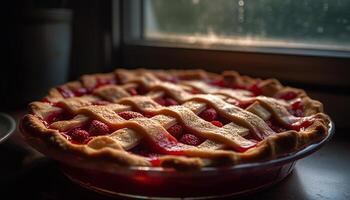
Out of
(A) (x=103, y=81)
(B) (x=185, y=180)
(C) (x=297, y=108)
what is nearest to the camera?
(B) (x=185, y=180)

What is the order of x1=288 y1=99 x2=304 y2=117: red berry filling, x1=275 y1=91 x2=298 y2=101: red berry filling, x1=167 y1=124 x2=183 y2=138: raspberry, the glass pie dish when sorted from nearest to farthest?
the glass pie dish, x1=167 y1=124 x2=183 y2=138: raspberry, x1=288 y1=99 x2=304 y2=117: red berry filling, x1=275 y1=91 x2=298 y2=101: red berry filling

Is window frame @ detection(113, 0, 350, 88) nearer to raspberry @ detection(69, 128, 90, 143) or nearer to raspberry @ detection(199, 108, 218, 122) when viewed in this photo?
raspberry @ detection(199, 108, 218, 122)

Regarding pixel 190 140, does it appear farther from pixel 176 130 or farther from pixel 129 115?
pixel 129 115

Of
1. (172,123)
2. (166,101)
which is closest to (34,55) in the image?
(166,101)

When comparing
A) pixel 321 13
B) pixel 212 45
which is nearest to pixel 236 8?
pixel 212 45

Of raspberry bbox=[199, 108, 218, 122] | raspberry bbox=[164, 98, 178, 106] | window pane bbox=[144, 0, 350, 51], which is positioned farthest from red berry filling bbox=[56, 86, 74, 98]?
window pane bbox=[144, 0, 350, 51]

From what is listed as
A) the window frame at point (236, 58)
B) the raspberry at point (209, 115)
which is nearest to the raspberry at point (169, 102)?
the raspberry at point (209, 115)
